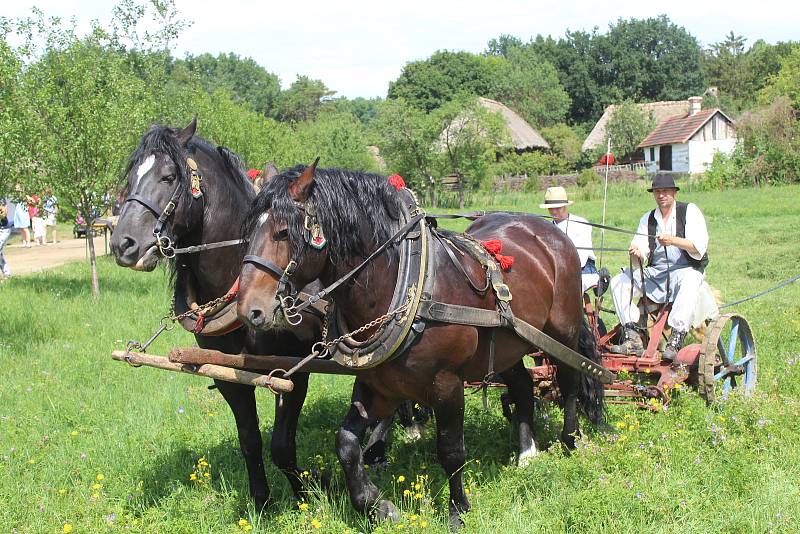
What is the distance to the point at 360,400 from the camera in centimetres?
421

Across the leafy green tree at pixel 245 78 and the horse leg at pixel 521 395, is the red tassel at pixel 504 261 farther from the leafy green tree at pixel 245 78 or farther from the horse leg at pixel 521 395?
the leafy green tree at pixel 245 78

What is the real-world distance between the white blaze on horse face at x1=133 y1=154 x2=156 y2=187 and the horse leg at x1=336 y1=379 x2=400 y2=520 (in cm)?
175

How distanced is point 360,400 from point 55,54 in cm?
1108

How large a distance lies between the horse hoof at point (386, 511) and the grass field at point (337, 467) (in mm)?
107

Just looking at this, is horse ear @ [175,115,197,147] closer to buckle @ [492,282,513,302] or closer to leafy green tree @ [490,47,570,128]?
buckle @ [492,282,513,302]

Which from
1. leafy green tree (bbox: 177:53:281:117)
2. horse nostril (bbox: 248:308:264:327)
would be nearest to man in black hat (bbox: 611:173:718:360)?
horse nostril (bbox: 248:308:264:327)

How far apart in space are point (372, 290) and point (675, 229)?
135 inches

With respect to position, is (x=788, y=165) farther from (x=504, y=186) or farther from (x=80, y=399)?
(x=80, y=399)

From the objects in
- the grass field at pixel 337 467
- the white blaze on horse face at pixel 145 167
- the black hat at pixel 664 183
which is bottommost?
the grass field at pixel 337 467

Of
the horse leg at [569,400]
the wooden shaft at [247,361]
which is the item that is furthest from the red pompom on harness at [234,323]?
the horse leg at [569,400]

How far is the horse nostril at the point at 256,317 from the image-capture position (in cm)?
341

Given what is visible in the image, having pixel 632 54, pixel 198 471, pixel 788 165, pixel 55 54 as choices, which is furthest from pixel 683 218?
pixel 632 54

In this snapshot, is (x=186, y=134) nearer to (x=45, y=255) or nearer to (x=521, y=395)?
(x=521, y=395)

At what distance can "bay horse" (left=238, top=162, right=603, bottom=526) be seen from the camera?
354 centimetres
